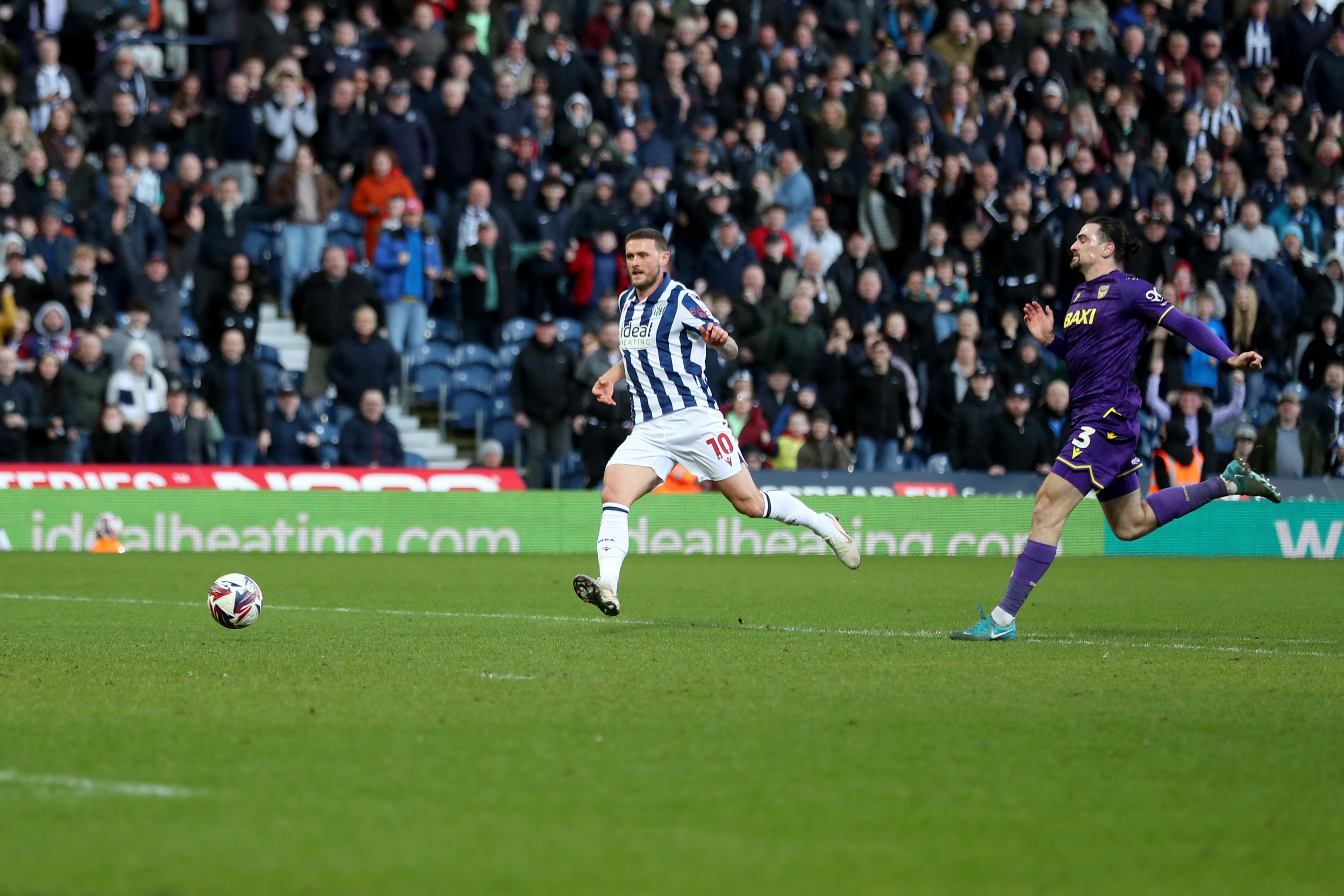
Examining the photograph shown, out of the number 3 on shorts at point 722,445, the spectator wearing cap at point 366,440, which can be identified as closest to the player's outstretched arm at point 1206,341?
the number 3 on shorts at point 722,445

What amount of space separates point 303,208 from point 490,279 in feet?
7.80

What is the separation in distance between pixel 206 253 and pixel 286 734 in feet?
49.6

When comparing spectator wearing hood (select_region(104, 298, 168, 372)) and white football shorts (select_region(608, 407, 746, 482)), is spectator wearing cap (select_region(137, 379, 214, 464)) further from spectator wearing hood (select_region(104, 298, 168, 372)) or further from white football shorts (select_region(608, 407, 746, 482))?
white football shorts (select_region(608, 407, 746, 482))

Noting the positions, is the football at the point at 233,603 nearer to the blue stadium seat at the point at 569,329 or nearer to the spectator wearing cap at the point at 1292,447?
the blue stadium seat at the point at 569,329

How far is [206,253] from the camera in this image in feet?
67.1

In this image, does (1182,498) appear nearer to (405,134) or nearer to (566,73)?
(405,134)

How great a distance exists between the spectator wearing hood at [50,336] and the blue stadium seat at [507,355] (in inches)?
200

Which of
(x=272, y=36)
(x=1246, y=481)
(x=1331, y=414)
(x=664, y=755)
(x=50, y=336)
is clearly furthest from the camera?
(x=272, y=36)

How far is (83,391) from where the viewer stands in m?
19.3

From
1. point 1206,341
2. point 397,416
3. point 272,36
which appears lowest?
point 397,416

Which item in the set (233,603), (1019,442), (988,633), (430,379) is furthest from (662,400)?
(430,379)

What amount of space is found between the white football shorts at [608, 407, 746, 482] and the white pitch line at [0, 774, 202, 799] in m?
5.56

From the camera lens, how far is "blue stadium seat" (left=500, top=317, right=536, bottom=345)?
21.8m

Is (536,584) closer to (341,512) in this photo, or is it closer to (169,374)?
(341,512)
